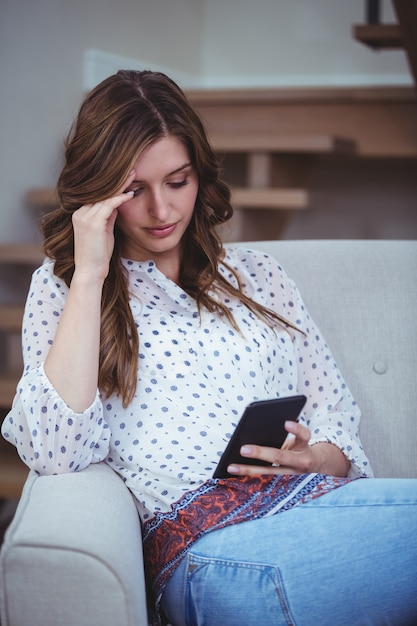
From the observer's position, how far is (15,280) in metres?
3.08

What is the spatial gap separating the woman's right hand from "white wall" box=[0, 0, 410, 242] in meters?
1.68

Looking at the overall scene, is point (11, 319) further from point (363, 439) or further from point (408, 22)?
point (408, 22)

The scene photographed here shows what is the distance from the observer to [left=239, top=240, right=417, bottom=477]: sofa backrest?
66.2 inches

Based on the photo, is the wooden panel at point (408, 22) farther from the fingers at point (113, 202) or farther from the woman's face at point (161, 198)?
the fingers at point (113, 202)

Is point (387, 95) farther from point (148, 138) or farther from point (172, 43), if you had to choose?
point (148, 138)

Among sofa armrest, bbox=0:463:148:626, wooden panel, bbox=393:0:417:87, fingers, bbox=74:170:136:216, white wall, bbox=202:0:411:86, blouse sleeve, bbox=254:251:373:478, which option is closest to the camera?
sofa armrest, bbox=0:463:148:626

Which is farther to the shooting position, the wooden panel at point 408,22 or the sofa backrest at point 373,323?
the wooden panel at point 408,22

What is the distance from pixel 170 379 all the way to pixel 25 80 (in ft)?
6.53

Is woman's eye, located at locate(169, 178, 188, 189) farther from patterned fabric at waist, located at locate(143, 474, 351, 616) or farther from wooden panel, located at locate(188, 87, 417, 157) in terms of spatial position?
wooden panel, located at locate(188, 87, 417, 157)

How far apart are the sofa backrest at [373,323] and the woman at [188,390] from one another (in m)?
0.11

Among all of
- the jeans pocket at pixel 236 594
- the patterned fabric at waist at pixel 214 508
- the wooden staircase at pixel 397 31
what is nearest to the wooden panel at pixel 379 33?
the wooden staircase at pixel 397 31

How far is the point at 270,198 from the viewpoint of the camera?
2900mm

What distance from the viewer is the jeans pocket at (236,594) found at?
3.77 ft

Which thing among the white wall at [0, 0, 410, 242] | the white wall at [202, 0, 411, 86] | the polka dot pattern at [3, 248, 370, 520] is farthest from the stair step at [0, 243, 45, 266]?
the white wall at [202, 0, 411, 86]
